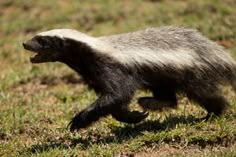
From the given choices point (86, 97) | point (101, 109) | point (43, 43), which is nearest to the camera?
point (101, 109)

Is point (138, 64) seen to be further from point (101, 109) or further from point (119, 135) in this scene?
point (119, 135)

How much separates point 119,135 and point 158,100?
2.35 ft

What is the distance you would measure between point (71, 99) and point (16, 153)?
2.30 meters

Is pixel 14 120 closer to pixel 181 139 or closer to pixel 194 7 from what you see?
pixel 181 139

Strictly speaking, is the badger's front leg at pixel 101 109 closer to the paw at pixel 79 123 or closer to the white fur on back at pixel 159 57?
the paw at pixel 79 123

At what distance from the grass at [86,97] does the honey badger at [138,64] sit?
310mm

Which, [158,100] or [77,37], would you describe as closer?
[77,37]

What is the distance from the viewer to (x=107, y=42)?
7.09 metres

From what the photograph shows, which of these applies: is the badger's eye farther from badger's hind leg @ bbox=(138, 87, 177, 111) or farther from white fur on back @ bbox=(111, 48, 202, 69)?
badger's hind leg @ bbox=(138, 87, 177, 111)

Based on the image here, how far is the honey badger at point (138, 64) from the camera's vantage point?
22.6 ft

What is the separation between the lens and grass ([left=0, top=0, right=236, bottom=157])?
22.1ft

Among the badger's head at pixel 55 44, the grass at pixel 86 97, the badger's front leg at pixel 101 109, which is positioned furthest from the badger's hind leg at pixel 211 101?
the badger's head at pixel 55 44

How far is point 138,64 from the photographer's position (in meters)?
6.98

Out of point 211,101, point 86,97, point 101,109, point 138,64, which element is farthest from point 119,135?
point 86,97
